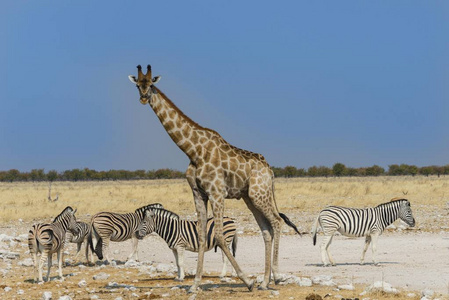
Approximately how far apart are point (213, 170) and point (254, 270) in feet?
14.5

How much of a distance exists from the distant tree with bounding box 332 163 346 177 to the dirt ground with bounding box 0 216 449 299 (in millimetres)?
74938

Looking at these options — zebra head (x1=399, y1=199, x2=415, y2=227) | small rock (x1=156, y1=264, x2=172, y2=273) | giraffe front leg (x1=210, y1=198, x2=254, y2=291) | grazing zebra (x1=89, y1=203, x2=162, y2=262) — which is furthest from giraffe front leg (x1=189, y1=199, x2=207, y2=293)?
zebra head (x1=399, y1=199, x2=415, y2=227)

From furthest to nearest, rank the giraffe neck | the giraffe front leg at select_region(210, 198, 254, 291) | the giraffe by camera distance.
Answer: the giraffe neck, the giraffe, the giraffe front leg at select_region(210, 198, 254, 291)

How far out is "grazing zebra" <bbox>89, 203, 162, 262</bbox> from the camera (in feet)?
48.5

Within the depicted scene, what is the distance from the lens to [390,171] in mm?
99062

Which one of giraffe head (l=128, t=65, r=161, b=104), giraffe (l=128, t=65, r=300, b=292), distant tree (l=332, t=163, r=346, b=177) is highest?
distant tree (l=332, t=163, r=346, b=177)

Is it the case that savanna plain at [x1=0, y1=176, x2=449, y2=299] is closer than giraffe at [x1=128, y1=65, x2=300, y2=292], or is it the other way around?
giraffe at [x1=128, y1=65, x2=300, y2=292]

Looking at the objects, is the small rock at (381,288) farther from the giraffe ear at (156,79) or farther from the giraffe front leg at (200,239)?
the giraffe ear at (156,79)

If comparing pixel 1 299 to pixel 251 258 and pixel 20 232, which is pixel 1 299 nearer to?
pixel 251 258

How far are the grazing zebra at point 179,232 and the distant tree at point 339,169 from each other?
8338 centimetres

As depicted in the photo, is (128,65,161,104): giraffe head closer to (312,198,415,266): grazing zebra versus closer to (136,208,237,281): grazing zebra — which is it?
(136,208,237,281): grazing zebra

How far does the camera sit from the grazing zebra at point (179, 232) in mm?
12406

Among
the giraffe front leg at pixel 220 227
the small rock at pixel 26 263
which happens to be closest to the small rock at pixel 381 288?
the giraffe front leg at pixel 220 227

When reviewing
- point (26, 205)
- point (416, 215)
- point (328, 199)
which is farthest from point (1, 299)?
point (328, 199)
